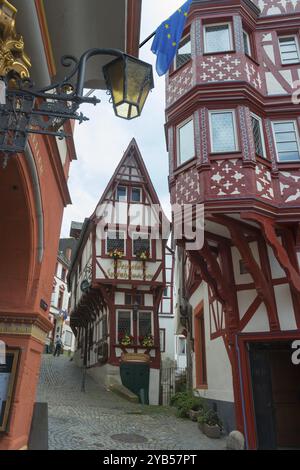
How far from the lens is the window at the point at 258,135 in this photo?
9618mm

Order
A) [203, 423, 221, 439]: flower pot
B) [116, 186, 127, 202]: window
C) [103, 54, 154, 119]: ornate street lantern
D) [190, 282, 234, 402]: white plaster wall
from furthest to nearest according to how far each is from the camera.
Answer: [116, 186, 127, 202]: window → [190, 282, 234, 402]: white plaster wall → [203, 423, 221, 439]: flower pot → [103, 54, 154, 119]: ornate street lantern

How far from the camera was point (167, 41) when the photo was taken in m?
5.98

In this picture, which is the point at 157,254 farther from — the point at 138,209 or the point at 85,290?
the point at 85,290

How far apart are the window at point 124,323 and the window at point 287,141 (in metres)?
11.6

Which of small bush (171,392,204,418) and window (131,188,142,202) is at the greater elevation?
window (131,188,142,202)

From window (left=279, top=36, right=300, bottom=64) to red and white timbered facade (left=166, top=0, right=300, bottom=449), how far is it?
3 centimetres

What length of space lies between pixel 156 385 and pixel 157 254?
20.2 feet

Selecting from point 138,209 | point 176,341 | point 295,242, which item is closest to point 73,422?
point 295,242

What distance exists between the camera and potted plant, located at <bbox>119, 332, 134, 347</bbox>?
58.8 feet

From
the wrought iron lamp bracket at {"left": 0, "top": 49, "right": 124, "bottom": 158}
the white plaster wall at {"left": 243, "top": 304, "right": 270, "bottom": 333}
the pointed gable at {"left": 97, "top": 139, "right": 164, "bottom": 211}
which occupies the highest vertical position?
the pointed gable at {"left": 97, "top": 139, "right": 164, "bottom": 211}

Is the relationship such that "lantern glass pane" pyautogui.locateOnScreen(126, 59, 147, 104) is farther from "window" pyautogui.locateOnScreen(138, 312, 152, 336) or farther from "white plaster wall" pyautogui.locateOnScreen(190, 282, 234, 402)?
"window" pyautogui.locateOnScreen(138, 312, 152, 336)

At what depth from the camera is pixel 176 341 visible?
3291 centimetres

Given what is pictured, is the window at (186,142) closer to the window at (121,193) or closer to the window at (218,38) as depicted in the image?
the window at (218,38)

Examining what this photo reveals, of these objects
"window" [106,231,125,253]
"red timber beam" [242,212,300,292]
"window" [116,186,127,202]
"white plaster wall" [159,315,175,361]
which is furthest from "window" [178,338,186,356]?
"red timber beam" [242,212,300,292]
